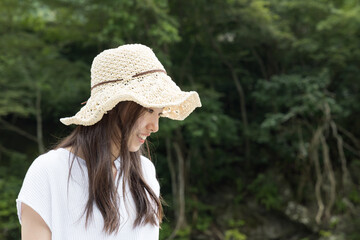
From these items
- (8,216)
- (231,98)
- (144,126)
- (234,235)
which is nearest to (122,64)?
(144,126)

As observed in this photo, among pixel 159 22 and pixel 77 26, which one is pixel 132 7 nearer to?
pixel 159 22

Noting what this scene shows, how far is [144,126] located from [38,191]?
0.99ft

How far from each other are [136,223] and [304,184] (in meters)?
6.86

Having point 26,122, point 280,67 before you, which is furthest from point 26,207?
point 26,122

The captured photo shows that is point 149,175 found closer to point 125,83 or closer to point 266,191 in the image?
point 125,83

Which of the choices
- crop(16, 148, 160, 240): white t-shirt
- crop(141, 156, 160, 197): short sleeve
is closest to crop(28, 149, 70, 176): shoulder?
crop(16, 148, 160, 240): white t-shirt

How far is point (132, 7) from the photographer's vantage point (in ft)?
18.8

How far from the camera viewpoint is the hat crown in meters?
1.08

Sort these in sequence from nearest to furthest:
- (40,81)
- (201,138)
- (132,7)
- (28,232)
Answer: (28,232), (132,7), (40,81), (201,138)

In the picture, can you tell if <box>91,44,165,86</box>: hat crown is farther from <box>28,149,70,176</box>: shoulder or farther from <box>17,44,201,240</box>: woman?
<box>28,149,70,176</box>: shoulder

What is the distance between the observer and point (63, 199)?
1.01m

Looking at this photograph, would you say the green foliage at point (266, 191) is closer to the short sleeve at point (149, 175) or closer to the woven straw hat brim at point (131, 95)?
the short sleeve at point (149, 175)

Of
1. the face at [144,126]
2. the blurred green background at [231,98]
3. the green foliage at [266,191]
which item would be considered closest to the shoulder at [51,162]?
the face at [144,126]

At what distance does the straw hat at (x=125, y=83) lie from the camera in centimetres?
104
